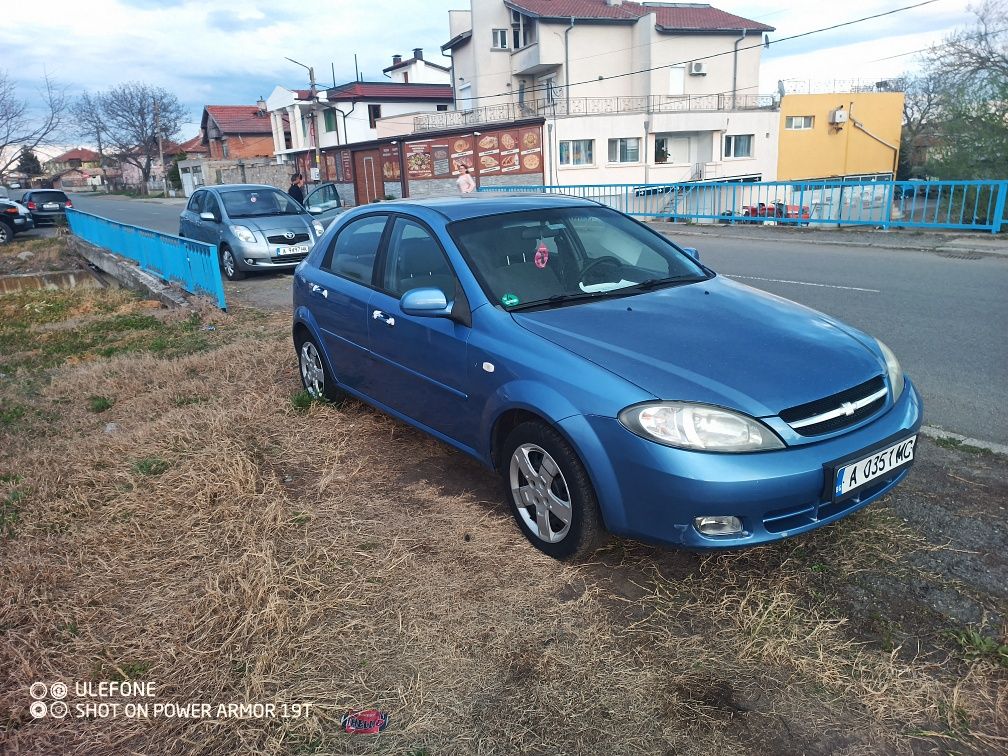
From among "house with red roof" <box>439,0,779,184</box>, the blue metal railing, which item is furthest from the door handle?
"house with red roof" <box>439,0,779,184</box>

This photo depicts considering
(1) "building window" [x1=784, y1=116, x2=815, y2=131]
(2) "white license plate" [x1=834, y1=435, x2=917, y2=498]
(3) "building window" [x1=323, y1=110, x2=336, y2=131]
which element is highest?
(3) "building window" [x1=323, y1=110, x2=336, y2=131]

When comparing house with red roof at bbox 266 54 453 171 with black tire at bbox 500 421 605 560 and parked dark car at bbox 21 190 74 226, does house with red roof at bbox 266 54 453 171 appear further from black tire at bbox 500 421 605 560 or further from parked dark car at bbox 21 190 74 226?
black tire at bbox 500 421 605 560

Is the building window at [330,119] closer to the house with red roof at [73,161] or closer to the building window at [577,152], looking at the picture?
the building window at [577,152]

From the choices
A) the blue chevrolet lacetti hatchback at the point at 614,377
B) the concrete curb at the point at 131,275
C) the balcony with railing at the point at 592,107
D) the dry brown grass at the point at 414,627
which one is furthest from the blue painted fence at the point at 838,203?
the balcony with railing at the point at 592,107

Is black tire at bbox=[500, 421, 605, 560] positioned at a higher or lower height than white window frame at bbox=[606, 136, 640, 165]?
lower

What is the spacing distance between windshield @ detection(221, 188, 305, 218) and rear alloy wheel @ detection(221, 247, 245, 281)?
27.2 inches

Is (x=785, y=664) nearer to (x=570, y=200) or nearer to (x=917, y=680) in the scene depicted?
(x=917, y=680)

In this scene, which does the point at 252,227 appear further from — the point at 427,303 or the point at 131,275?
the point at 427,303

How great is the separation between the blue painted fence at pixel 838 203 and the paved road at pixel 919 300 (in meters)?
2.17

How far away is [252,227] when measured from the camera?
42.6 ft

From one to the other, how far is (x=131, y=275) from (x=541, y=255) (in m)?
11.7

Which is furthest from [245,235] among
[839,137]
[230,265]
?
[839,137]

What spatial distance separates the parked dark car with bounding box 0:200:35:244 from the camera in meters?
24.1

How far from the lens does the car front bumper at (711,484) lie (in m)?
2.75
